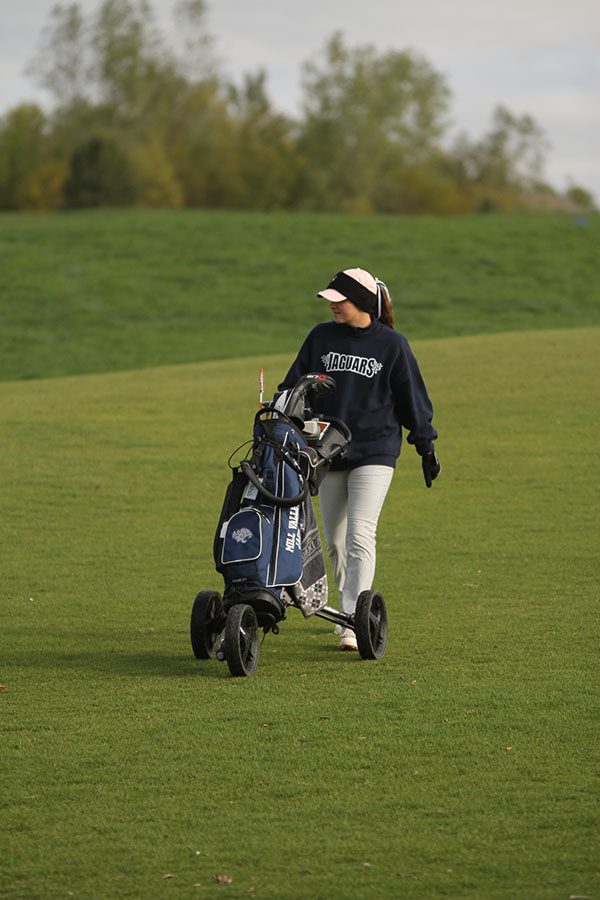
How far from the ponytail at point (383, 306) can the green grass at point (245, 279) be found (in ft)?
67.4

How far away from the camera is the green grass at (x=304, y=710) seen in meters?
5.20

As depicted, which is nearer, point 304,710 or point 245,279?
point 304,710

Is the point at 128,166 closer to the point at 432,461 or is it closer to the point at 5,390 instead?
the point at 5,390

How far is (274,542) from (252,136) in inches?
3214

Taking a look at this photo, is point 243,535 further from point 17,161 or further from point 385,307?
point 17,161

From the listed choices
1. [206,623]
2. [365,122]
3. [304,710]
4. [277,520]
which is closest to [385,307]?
[277,520]

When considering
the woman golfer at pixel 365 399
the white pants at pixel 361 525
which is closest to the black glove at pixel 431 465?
the woman golfer at pixel 365 399

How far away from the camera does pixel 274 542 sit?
7809 mm

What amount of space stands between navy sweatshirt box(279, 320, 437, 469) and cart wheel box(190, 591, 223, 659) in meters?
1.13

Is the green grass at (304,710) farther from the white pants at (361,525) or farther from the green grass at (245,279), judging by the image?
the green grass at (245,279)

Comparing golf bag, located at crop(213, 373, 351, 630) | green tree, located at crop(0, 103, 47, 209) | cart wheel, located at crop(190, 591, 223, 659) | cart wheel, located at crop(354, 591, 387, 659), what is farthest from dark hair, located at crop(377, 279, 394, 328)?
green tree, located at crop(0, 103, 47, 209)

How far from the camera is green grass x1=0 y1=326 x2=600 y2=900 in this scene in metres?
5.20

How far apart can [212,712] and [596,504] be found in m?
7.70

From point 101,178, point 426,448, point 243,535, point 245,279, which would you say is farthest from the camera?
point 101,178
